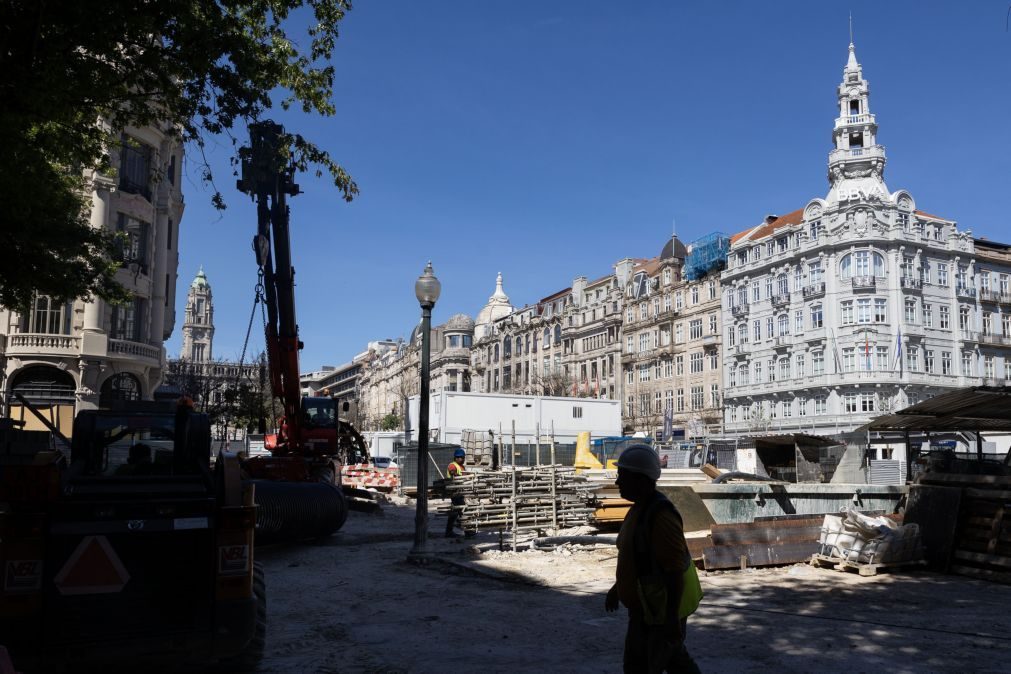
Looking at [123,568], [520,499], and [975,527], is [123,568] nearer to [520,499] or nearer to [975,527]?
[520,499]

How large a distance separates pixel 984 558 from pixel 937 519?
1.09m

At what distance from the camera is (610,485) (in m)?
16.5

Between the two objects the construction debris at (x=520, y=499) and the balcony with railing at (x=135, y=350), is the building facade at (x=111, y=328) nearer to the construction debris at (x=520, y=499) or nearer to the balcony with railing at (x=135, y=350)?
the balcony with railing at (x=135, y=350)

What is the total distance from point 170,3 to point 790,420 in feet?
198

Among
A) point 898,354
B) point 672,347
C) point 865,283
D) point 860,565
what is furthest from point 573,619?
point 672,347

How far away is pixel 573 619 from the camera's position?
8.96m

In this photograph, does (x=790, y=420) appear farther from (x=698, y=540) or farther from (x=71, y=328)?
(x=698, y=540)

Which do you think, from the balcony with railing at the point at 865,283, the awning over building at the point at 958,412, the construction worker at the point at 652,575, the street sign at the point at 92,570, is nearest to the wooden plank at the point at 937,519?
the awning over building at the point at 958,412

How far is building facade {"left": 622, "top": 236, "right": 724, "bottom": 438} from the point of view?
71188 mm

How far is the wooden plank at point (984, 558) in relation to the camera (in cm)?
1129

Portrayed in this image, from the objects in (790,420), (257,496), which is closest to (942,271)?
(790,420)

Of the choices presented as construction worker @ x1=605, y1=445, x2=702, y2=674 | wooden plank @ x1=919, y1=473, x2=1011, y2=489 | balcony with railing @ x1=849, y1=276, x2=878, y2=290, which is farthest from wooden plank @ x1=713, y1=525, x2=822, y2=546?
balcony with railing @ x1=849, y1=276, x2=878, y2=290

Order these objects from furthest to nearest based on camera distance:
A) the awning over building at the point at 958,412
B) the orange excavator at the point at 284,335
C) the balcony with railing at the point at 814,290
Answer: the balcony with railing at the point at 814,290
the orange excavator at the point at 284,335
the awning over building at the point at 958,412

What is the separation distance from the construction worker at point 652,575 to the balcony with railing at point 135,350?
32.5m
